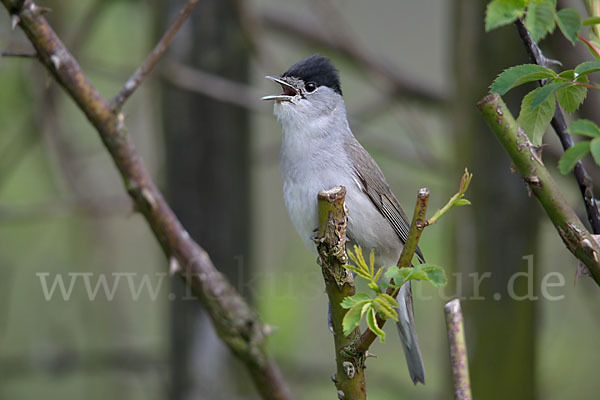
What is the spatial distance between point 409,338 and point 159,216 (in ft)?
4.19

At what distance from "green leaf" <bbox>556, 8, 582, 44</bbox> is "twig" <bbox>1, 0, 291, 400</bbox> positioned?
4.96ft

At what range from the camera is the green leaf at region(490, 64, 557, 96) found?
1445 mm

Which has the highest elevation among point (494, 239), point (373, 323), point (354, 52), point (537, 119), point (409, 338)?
point (354, 52)

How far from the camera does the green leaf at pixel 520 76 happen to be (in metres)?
1.45

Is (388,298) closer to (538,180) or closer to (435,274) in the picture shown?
(435,274)

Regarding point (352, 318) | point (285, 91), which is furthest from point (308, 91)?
point (352, 318)

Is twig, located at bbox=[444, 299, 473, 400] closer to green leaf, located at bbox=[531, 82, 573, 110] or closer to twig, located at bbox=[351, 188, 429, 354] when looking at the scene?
twig, located at bbox=[351, 188, 429, 354]

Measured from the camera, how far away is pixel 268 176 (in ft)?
26.3

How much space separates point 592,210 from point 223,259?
278cm

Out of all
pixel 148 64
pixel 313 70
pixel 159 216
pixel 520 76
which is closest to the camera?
pixel 520 76

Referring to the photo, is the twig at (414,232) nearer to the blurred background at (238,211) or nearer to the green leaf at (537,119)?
the green leaf at (537,119)

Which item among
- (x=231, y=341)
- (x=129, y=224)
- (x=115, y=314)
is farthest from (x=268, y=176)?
(x=231, y=341)

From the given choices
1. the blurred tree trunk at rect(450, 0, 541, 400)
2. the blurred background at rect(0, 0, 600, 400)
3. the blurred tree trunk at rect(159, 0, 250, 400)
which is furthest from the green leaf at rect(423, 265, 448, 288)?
the blurred tree trunk at rect(159, 0, 250, 400)

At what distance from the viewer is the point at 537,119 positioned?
1585 millimetres
